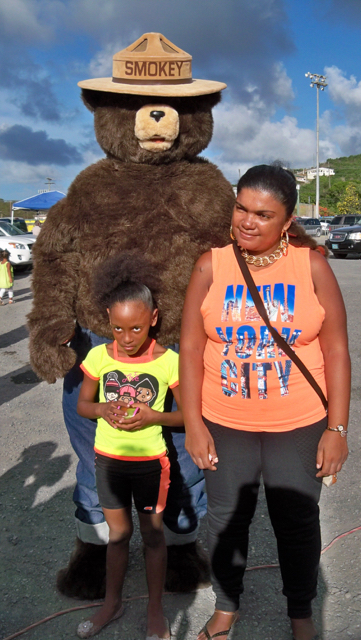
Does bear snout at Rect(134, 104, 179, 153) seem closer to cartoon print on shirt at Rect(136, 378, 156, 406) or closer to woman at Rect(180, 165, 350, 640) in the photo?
woman at Rect(180, 165, 350, 640)

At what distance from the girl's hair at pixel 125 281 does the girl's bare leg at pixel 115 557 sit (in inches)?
33.5

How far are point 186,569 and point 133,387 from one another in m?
0.97

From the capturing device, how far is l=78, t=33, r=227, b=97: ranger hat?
7.47 ft

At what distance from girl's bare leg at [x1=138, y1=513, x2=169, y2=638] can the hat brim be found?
70.1 inches

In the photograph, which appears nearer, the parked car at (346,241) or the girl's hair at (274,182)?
the girl's hair at (274,182)

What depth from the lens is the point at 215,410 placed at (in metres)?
1.93

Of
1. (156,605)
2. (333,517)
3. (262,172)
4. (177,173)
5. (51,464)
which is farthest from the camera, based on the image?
(51,464)

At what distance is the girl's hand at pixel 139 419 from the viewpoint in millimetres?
1957

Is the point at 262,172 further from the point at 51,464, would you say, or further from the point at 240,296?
the point at 51,464

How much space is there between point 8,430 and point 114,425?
102 inches

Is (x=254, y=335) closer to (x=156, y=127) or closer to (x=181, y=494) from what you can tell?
(x=181, y=494)

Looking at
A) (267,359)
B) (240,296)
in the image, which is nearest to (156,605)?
(267,359)

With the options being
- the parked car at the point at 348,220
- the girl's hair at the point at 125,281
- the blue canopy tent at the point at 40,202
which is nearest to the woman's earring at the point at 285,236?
the girl's hair at the point at 125,281

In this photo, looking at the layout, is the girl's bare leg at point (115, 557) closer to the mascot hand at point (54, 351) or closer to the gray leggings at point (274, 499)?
the gray leggings at point (274, 499)
